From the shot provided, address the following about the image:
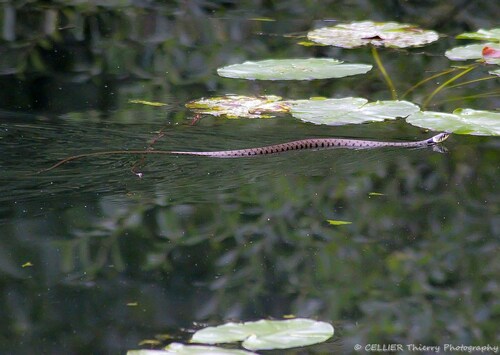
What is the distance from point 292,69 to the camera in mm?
8258

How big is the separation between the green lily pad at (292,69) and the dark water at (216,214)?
0.16 m

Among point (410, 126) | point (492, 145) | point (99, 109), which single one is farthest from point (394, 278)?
point (99, 109)

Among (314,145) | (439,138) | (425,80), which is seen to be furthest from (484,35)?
(314,145)

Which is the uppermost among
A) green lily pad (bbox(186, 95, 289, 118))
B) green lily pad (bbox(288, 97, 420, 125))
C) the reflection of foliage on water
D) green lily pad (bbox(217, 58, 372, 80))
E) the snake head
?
green lily pad (bbox(217, 58, 372, 80))

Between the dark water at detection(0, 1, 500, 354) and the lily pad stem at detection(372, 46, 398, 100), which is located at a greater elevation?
the lily pad stem at detection(372, 46, 398, 100)

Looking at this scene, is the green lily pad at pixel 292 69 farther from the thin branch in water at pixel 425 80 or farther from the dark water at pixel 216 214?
the thin branch in water at pixel 425 80

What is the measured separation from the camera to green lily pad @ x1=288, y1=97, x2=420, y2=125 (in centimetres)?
694

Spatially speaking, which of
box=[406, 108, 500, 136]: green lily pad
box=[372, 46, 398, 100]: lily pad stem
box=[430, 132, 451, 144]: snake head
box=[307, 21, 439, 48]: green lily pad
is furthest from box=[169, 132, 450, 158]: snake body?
box=[307, 21, 439, 48]: green lily pad

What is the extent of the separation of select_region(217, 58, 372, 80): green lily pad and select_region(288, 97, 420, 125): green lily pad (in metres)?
0.70

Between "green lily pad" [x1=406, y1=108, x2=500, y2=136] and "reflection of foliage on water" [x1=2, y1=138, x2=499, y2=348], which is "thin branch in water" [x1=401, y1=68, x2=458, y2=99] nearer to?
"green lily pad" [x1=406, y1=108, x2=500, y2=136]

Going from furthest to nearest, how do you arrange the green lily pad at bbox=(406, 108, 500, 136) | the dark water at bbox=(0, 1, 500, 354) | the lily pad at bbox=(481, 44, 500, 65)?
1. the lily pad at bbox=(481, 44, 500, 65)
2. the green lily pad at bbox=(406, 108, 500, 136)
3. the dark water at bbox=(0, 1, 500, 354)

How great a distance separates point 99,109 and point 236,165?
5.45 ft

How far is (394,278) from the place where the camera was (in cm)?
464

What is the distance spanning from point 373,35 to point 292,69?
1.67m
